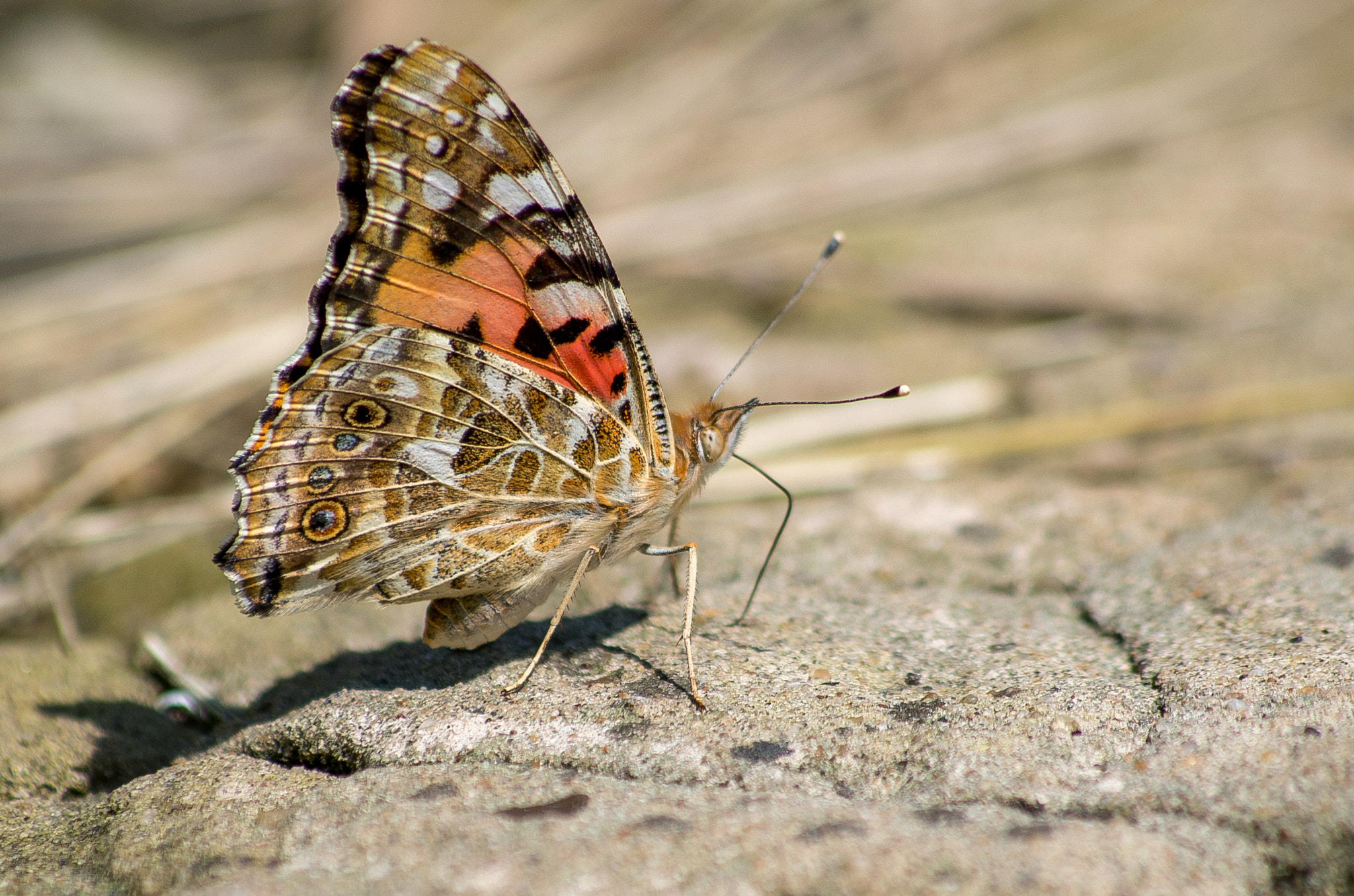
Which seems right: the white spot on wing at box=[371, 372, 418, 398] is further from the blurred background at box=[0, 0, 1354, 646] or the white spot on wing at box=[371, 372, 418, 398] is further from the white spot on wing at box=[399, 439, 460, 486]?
the blurred background at box=[0, 0, 1354, 646]

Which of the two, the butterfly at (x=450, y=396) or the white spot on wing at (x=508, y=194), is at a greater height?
the white spot on wing at (x=508, y=194)

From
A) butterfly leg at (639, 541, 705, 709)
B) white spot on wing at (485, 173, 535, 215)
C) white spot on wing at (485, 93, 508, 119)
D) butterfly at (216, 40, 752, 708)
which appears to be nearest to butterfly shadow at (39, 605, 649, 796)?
butterfly at (216, 40, 752, 708)

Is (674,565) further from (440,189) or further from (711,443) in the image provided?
(440,189)

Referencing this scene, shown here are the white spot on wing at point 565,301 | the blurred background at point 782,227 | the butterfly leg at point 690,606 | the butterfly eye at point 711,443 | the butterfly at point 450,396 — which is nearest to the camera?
the butterfly leg at point 690,606

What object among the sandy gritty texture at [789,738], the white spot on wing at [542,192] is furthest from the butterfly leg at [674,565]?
the white spot on wing at [542,192]

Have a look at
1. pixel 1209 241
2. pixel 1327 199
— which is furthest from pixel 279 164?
Answer: pixel 1327 199

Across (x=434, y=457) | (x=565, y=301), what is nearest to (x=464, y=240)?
(x=565, y=301)

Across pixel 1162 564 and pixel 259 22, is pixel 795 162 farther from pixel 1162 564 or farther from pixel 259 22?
pixel 259 22

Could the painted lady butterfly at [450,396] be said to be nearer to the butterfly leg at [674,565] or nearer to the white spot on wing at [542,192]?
the white spot on wing at [542,192]

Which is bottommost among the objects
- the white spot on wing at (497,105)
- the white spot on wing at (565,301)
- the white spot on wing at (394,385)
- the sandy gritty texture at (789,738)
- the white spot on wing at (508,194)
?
the sandy gritty texture at (789,738)
